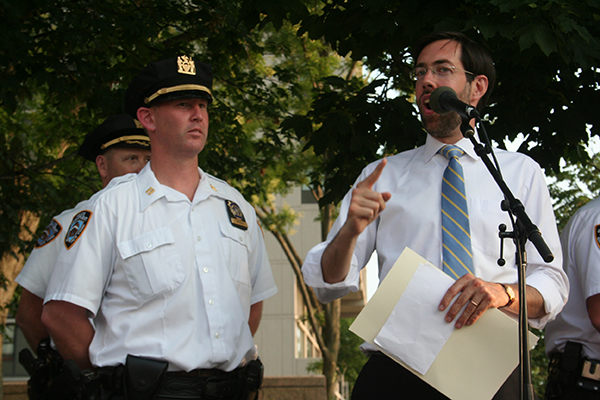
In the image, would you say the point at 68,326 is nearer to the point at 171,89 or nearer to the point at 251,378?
the point at 251,378

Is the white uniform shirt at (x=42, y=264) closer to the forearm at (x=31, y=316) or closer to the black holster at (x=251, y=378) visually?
the forearm at (x=31, y=316)

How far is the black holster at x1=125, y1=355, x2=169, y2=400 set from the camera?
2494mm

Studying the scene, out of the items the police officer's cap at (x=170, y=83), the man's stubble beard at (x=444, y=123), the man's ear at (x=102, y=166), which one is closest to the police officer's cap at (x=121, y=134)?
the man's ear at (x=102, y=166)

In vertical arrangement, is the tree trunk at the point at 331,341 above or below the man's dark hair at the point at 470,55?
below

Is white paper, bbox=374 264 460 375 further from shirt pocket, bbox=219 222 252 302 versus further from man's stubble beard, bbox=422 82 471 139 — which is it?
shirt pocket, bbox=219 222 252 302

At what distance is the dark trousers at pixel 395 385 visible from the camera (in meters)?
2.20

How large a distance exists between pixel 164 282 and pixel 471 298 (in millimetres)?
1297

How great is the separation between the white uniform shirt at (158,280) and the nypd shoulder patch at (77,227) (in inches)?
0.9

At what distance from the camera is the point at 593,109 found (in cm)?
465

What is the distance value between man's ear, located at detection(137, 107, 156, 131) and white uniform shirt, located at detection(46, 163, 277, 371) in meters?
0.31

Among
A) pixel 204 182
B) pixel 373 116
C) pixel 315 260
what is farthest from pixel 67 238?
pixel 373 116

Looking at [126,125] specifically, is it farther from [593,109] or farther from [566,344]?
[593,109]

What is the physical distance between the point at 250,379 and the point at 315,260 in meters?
0.75

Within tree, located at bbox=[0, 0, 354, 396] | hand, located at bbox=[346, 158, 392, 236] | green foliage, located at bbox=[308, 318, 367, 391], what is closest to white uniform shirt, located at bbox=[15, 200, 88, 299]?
hand, located at bbox=[346, 158, 392, 236]
